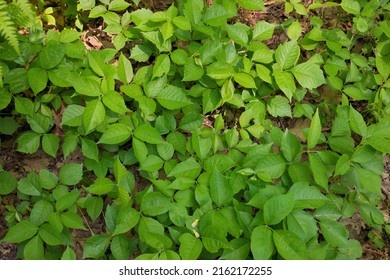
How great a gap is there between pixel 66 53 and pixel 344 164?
156 centimetres

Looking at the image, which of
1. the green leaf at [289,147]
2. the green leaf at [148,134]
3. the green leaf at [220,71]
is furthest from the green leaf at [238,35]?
the green leaf at [148,134]

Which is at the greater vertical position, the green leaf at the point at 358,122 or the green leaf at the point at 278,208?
the green leaf at the point at 358,122

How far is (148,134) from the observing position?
212 centimetres

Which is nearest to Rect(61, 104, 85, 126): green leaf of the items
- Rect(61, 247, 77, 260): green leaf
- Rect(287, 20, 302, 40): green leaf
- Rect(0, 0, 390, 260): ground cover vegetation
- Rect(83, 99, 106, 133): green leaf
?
Rect(0, 0, 390, 260): ground cover vegetation

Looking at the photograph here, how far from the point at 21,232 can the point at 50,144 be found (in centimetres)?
47

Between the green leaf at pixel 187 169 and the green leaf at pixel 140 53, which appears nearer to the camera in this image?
the green leaf at pixel 187 169

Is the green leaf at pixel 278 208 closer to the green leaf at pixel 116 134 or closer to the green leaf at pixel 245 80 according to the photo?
the green leaf at pixel 245 80

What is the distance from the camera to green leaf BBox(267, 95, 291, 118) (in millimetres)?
2378

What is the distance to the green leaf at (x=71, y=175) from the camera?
2.14 metres

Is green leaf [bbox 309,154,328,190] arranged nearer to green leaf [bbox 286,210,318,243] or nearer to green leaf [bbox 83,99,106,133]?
green leaf [bbox 286,210,318,243]

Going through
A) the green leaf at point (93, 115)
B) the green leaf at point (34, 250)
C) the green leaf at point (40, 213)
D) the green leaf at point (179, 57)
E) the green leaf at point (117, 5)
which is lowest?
the green leaf at point (34, 250)

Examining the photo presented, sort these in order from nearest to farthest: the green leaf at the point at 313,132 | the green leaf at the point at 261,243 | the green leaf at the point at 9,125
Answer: the green leaf at the point at 261,243 < the green leaf at the point at 313,132 < the green leaf at the point at 9,125

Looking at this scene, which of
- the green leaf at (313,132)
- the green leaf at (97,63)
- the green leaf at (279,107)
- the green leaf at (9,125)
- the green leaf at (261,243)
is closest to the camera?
the green leaf at (261,243)

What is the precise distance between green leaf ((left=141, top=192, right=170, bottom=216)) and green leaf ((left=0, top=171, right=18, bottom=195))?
2.38ft
